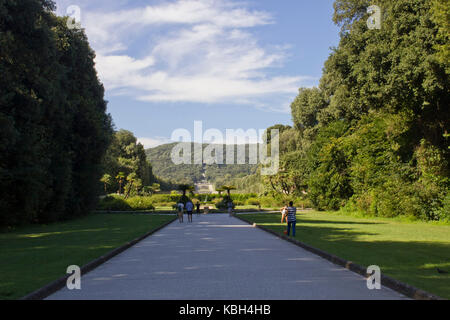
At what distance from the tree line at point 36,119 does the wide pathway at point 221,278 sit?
1279 centimetres

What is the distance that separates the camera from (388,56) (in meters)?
20.6

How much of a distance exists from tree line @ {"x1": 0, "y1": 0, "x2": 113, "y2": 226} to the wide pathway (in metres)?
12.8

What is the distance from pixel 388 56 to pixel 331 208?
27.0m

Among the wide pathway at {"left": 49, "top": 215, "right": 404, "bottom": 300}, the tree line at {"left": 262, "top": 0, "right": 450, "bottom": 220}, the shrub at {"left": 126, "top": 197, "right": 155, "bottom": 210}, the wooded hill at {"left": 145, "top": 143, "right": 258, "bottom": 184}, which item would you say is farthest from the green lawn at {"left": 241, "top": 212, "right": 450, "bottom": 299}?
the wooded hill at {"left": 145, "top": 143, "right": 258, "bottom": 184}

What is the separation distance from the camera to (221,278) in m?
8.81

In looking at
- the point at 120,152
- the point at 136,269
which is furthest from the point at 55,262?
the point at 120,152

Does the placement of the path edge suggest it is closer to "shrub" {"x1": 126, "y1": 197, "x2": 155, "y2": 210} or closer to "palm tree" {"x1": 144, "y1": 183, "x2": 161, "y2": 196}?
"shrub" {"x1": 126, "y1": 197, "x2": 155, "y2": 210}

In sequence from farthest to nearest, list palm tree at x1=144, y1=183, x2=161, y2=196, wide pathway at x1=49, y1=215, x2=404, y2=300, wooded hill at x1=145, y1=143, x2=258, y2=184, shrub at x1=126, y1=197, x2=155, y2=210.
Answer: wooded hill at x1=145, y1=143, x2=258, y2=184, palm tree at x1=144, y1=183, x2=161, y2=196, shrub at x1=126, y1=197, x2=155, y2=210, wide pathway at x1=49, y1=215, x2=404, y2=300

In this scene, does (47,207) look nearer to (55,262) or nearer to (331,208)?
(55,262)

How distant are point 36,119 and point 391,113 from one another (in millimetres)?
20175

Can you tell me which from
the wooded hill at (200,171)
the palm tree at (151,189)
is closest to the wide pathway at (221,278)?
the palm tree at (151,189)

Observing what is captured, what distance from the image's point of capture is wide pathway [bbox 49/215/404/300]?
23.9 feet

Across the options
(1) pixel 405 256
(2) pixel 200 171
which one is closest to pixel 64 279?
(1) pixel 405 256
